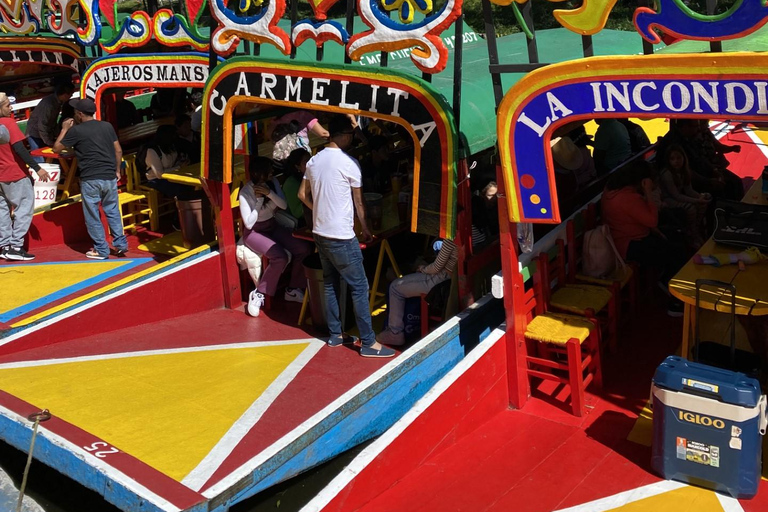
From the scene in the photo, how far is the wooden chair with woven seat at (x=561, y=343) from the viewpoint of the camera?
19.7 ft

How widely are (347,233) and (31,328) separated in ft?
8.92

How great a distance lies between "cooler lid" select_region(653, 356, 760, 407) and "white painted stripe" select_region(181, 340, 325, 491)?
2.65 m

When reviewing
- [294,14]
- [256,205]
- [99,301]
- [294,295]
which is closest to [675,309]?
[294,295]

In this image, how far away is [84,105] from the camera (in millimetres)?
8812

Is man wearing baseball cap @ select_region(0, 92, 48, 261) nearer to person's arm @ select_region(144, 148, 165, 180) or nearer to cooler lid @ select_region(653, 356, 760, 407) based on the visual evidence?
person's arm @ select_region(144, 148, 165, 180)

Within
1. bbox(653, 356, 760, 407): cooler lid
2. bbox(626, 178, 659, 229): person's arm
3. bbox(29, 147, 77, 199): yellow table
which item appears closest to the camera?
bbox(653, 356, 760, 407): cooler lid

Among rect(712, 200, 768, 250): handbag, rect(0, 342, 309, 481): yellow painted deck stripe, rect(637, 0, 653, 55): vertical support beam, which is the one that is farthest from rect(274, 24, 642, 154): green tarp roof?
rect(0, 342, 309, 481): yellow painted deck stripe

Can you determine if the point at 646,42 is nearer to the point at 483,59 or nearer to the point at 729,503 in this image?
the point at 729,503

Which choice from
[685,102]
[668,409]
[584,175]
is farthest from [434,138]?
[584,175]

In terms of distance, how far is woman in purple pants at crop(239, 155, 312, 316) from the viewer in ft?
25.4

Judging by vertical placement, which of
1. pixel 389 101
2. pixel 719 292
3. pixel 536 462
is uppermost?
pixel 389 101

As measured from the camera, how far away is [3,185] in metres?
9.04

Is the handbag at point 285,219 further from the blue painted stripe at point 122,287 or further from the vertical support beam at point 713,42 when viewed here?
the vertical support beam at point 713,42

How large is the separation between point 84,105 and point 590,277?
531 cm
